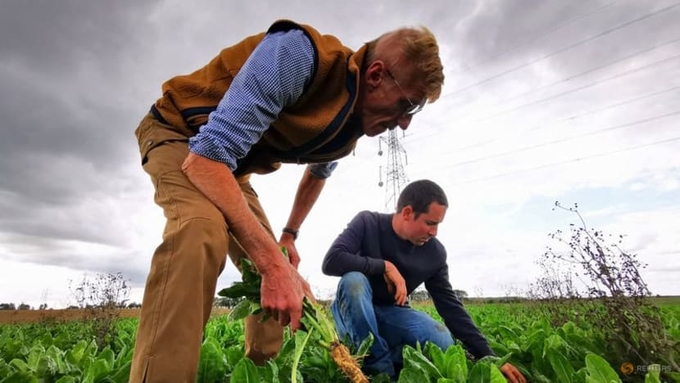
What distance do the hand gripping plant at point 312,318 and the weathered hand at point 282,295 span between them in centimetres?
23

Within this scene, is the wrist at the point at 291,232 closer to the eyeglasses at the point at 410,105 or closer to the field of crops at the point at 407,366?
the field of crops at the point at 407,366

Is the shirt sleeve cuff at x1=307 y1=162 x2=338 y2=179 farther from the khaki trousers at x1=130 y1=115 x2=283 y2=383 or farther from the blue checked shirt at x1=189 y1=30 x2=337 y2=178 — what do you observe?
the khaki trousers at x1=130 y1=115 x2=283 y2=383

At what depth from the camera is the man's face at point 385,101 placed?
93.5 inches

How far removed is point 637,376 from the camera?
9.53 feet

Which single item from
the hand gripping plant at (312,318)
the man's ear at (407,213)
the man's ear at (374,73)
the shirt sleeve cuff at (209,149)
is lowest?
the hand gripping plant at (312,318)

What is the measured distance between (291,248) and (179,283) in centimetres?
140

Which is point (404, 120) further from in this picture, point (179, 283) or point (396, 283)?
point (179, 283)

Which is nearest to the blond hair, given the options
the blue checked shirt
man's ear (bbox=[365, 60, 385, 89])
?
man's ear (bbox=[365, 60, 385, 89])

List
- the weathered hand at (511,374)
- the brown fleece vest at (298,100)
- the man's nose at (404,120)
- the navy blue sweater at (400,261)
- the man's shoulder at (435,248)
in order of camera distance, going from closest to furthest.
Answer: the brown fleece vest at (298,100) < the man's nose at (404,120) < the weathered hand at (511,374) < the navy blue sweater at (400,261) < the man's shoulder at (435,248)

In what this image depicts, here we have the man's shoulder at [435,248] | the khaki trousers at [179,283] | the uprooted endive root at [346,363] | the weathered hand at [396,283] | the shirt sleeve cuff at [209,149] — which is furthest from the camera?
the man's shoulder at [435,248]

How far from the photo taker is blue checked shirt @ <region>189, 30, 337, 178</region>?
1884 millimetres

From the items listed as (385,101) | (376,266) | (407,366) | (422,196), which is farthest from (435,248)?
(385,101)

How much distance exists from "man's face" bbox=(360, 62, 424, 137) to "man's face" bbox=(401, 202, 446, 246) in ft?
3.54
